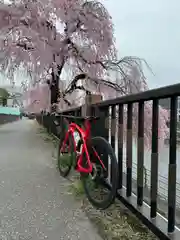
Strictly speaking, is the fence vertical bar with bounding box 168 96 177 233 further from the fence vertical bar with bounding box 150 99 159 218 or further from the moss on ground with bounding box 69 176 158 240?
the moss on ground with bounding box 69 176 158 240

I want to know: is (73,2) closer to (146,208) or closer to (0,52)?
(0,52)

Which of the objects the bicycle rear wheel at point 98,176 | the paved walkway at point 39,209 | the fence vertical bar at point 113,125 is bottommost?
the paved walkway at point 39,209

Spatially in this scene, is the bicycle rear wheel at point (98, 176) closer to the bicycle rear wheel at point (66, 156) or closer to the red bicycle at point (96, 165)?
the red bicycle at point (96, 165)

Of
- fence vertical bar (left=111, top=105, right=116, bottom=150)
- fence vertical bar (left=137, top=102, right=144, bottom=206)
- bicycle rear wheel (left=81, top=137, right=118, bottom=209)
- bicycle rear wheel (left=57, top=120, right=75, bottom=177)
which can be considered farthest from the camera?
bicycle rear wheel (left=57, top=120, right=75, bottom=177)

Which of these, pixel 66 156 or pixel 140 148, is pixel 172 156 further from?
pixel 66 156

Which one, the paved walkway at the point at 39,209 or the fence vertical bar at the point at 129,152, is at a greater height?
the fence vertical bar at the point at 129,152

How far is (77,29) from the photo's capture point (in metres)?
12.3

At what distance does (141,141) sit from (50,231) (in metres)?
0.99

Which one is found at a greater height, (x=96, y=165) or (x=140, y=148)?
(x=140, y=148)

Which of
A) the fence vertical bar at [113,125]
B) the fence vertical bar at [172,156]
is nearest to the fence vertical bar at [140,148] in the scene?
the fence vertical bar at [172,156]

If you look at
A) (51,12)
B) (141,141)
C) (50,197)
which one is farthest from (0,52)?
(141,141)

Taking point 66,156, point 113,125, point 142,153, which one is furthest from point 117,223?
point 66,156

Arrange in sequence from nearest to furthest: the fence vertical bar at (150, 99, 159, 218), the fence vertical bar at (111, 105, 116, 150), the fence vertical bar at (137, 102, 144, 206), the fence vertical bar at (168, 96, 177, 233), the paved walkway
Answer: the fence vertical bar at (168, 96, 177, 233)
the fence vertical bar at (150, 99, 159, 218)
the paved walkway
the fence vertical bar at (137, 102, 144, 206)
the fence vertical bar at (111, 105, 116, 150)

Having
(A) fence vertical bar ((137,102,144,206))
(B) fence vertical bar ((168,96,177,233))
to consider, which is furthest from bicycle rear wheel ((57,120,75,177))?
(B) fence vertical bar ((168,96,177,233))
